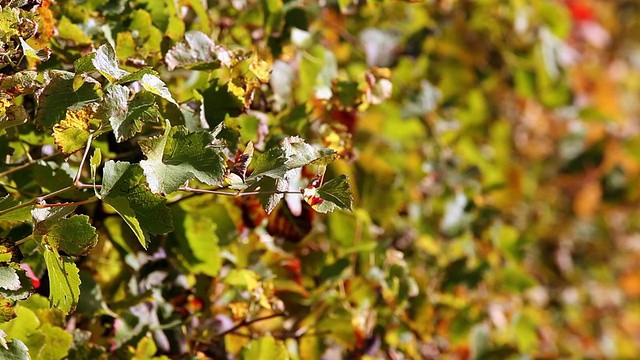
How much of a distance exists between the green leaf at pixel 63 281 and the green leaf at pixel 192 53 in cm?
26

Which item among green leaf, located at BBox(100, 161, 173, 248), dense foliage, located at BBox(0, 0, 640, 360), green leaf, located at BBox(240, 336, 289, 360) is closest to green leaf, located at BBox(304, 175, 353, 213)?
dense foliage, located at BBox(0, 0, 640, 360)

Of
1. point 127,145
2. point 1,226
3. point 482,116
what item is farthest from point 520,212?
point 1,226

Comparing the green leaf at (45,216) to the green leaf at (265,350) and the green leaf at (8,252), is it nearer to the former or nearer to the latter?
the green leaf at (8,252)

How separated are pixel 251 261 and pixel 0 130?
407mm

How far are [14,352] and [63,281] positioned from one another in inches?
3.4

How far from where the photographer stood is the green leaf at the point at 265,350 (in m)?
0.86

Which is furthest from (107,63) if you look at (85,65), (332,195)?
(332,195)

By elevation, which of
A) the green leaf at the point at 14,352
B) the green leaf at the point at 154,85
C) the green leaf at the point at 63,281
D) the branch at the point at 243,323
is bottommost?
the branch at the point at 243,323

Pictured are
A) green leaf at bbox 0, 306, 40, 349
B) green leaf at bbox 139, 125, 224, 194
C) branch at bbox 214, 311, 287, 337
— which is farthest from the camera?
branch at bbox 214, 311, 287, 337

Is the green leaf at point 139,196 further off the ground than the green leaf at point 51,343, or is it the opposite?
the green leaf at point 139,196

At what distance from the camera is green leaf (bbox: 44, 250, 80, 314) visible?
66 cm

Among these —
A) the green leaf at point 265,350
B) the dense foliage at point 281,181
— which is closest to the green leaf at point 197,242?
the dense foliage at point 281,181

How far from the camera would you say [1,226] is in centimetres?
77

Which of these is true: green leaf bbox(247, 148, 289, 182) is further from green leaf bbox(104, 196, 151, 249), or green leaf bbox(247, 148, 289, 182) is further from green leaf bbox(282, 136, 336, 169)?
green leaf bbox(104, 196, 151, 249)
